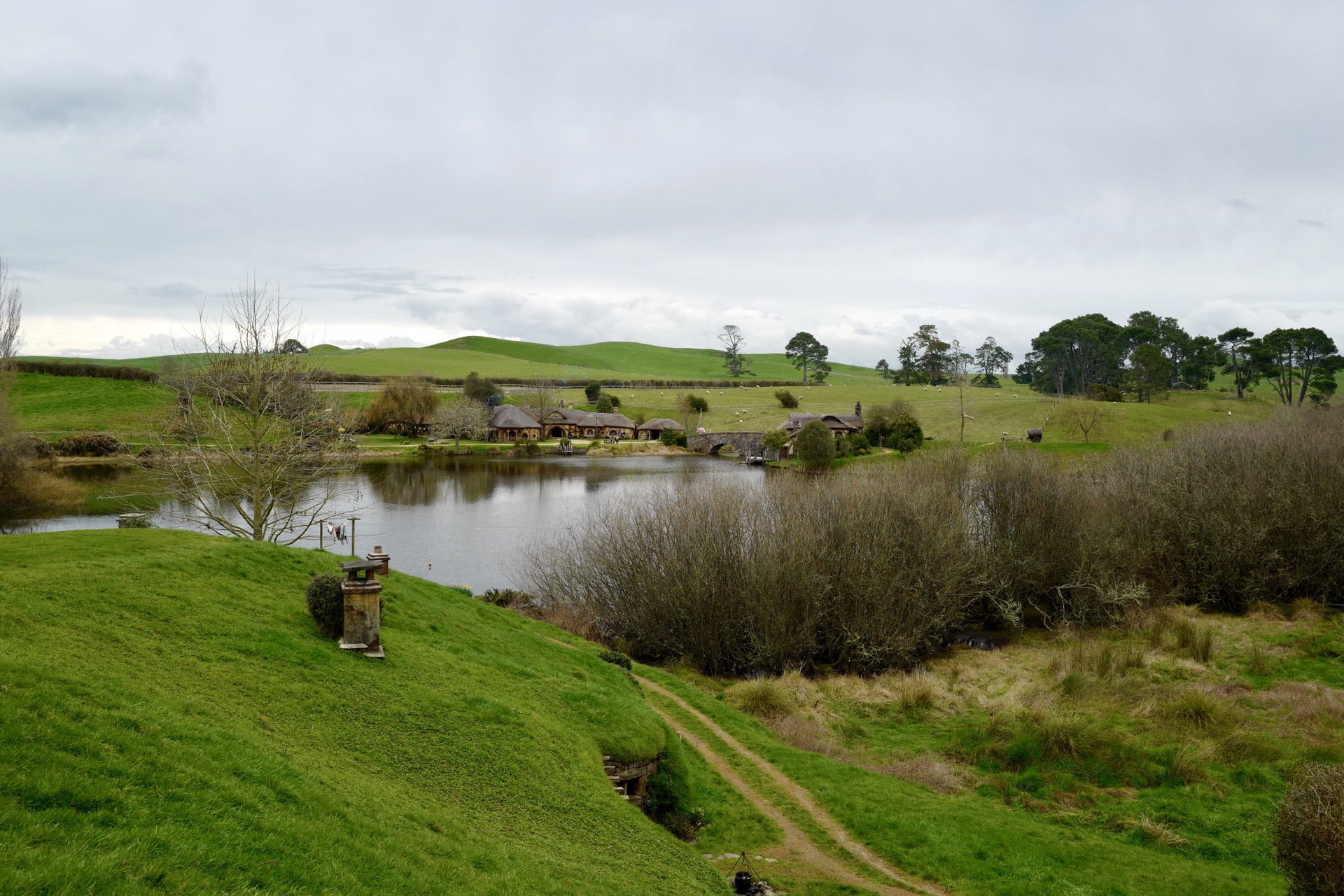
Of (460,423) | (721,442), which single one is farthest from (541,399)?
(721,442)

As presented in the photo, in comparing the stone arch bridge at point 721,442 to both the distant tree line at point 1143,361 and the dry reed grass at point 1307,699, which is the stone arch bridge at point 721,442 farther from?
the dry reed grass at point 1307,699

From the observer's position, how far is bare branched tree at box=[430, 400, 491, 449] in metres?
104

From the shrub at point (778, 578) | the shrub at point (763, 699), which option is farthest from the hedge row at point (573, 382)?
the shrub at point (763, 699)

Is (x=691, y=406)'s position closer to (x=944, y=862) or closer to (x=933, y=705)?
(x=933, y=705)

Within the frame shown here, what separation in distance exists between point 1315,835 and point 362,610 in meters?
16.1

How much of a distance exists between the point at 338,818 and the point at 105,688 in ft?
10.3

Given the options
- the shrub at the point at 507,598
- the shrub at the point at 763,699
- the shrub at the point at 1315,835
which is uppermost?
the shrub at the point at 1315,835

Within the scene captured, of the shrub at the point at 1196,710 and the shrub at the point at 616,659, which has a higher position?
the shrub at the point at 616,659

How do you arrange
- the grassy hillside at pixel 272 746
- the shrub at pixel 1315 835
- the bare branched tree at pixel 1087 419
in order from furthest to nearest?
the bare branched tree at pixel 1087 419, the shrub at pixel 1315 835, the grassy hillside at pixel 272 746

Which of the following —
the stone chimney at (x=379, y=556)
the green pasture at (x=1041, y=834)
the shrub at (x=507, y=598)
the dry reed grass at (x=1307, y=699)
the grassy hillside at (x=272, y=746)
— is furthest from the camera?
the shrub at (x=507, y=598)

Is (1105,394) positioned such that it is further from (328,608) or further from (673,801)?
(328,608)

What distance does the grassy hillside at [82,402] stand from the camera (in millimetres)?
86000

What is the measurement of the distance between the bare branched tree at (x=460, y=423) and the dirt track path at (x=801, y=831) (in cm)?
8517

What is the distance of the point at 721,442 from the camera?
110 metres
